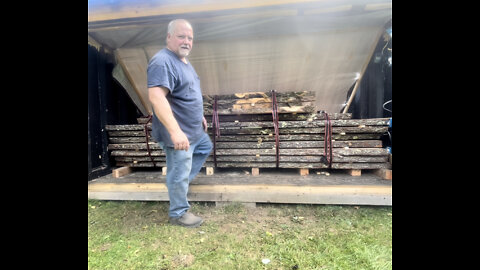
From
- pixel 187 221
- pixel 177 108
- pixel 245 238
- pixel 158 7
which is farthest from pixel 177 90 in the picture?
pixel 245 238

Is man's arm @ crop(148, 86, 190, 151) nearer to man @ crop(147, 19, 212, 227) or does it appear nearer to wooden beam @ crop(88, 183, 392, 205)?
man @ crop(147, 19, 212, 227)

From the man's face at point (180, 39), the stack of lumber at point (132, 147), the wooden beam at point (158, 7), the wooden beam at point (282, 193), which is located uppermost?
the wooden beam at point (158, 7)

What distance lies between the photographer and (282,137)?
3.14m

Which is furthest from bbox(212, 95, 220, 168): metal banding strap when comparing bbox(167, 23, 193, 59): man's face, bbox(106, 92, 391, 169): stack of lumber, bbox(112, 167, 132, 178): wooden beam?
bbox(112, 167, 132, 178): wooden beam

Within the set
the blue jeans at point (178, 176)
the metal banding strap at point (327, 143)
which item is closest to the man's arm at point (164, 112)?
the blue jeans at point (178, 176)

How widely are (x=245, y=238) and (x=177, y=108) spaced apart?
1.39 meters

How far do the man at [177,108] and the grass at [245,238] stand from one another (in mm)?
285

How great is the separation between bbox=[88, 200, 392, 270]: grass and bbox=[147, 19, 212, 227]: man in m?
0.28

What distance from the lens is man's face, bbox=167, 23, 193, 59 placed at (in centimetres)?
194

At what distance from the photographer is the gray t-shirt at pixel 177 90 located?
1807 millimetres

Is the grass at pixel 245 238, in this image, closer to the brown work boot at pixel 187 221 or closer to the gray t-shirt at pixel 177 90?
the brown work boot at pixel 187 221

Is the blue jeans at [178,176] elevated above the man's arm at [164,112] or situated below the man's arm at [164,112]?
below

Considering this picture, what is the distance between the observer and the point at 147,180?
10.1ft

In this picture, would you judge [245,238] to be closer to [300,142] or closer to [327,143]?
[300,142]
